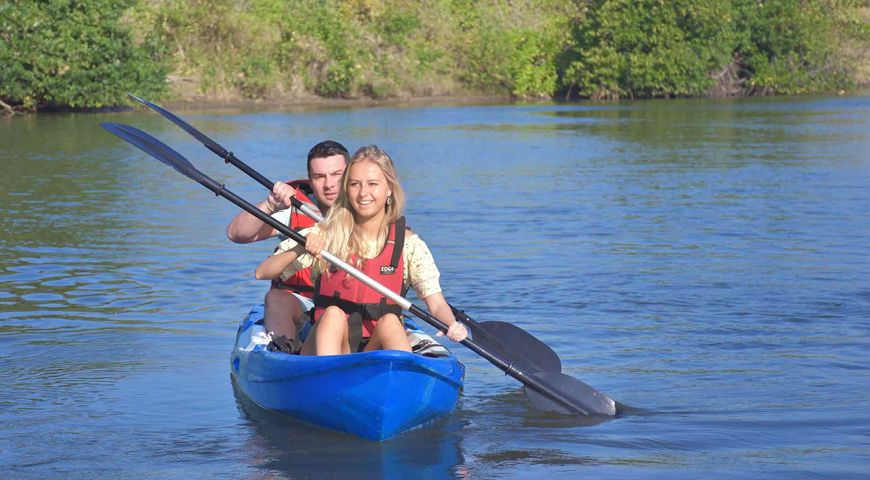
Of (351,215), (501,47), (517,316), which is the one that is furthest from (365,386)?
(501,47)

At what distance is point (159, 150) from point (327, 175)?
829 mm

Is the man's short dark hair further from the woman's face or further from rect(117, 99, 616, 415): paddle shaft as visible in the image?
the woman's face

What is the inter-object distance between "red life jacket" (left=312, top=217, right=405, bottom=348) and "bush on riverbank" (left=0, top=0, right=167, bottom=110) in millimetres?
24735

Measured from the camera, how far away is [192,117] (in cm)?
3092

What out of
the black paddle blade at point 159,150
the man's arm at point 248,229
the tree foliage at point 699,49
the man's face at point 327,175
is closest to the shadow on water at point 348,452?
the man's arm at point 248,229

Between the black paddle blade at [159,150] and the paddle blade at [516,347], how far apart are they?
1477 mm

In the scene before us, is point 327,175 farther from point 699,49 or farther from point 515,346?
point 699,49

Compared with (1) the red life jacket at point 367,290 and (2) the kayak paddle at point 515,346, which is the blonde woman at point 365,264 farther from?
(2) the kayak paddle at point 515,346

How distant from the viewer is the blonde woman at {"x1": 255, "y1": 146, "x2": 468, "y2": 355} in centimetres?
538

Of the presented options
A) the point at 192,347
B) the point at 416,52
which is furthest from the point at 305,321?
the point at 416,52

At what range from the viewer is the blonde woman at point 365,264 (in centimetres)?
538

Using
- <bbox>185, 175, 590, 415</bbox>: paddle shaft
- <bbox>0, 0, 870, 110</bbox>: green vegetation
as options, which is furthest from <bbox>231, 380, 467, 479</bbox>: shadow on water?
<bbox>0, 0, 870, 110</bbox>: green vegetation

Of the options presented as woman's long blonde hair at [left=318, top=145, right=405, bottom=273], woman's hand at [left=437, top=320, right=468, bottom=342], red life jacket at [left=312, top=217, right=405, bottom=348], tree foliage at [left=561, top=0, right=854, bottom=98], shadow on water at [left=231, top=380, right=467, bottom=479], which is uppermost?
tree foliage at [left=561, top=0, right=854, bottom=98]

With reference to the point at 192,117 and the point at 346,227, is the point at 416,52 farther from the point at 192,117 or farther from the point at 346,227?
the point at 346,227
